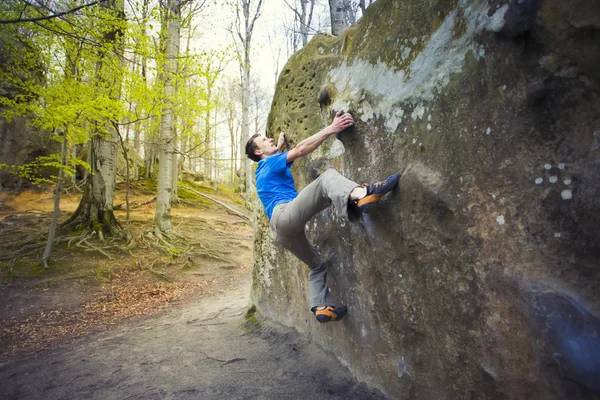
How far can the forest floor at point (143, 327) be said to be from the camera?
352cm

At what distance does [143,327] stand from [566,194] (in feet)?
21.0

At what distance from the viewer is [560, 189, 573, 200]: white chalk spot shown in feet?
5.21

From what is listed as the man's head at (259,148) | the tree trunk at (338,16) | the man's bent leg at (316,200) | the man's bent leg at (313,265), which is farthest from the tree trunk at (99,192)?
the man's bent leg at (316,200)

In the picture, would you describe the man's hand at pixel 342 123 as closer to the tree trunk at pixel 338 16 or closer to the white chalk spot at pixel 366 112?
the white chalk spot at pixel 366 112

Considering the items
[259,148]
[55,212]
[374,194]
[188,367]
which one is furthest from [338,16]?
[55,212]

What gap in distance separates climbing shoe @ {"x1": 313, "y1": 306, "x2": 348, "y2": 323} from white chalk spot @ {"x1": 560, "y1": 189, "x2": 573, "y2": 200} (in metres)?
2.01

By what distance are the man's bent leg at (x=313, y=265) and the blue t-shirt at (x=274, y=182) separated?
0.37 m

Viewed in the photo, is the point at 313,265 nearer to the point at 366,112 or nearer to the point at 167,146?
the point at 366,112

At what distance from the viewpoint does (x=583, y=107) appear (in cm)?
158

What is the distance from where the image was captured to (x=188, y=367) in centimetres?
395

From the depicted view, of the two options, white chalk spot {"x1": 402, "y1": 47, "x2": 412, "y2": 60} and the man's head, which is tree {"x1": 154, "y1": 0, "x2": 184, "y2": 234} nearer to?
the man's head

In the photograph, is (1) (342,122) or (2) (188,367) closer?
(1) (342,122)

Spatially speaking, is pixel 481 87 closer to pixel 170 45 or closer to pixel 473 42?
pixel 473 42

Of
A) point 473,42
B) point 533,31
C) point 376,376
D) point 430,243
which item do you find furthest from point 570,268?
point 376,376
